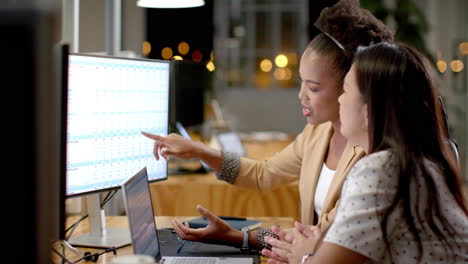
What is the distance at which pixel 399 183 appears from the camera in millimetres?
1117

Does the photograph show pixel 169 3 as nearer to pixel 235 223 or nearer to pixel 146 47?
pixel 235 223

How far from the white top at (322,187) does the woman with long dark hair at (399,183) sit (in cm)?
68

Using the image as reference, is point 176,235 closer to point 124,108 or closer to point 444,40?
point 124,108

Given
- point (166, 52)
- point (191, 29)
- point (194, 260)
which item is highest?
point (191, 29)

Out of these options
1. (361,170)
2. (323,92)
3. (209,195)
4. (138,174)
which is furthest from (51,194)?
(209,195)

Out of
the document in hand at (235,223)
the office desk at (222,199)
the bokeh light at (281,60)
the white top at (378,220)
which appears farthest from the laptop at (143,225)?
the bokeh light at (281,60)

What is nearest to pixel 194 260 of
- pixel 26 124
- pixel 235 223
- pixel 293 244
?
pixel 293 244

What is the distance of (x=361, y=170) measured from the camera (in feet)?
3.73

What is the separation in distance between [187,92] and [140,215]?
7.65 ft

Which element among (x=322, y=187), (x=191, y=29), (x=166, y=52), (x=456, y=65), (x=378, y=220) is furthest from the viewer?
(x=166, y=52)

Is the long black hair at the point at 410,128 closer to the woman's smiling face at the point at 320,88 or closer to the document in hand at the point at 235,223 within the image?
the woman's smiling face at the point at 320,88

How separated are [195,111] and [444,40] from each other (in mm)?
5502

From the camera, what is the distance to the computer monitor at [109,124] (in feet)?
4.91

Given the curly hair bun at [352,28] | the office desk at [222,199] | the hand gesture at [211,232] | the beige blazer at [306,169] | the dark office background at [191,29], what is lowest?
the office desk at [222,199]
